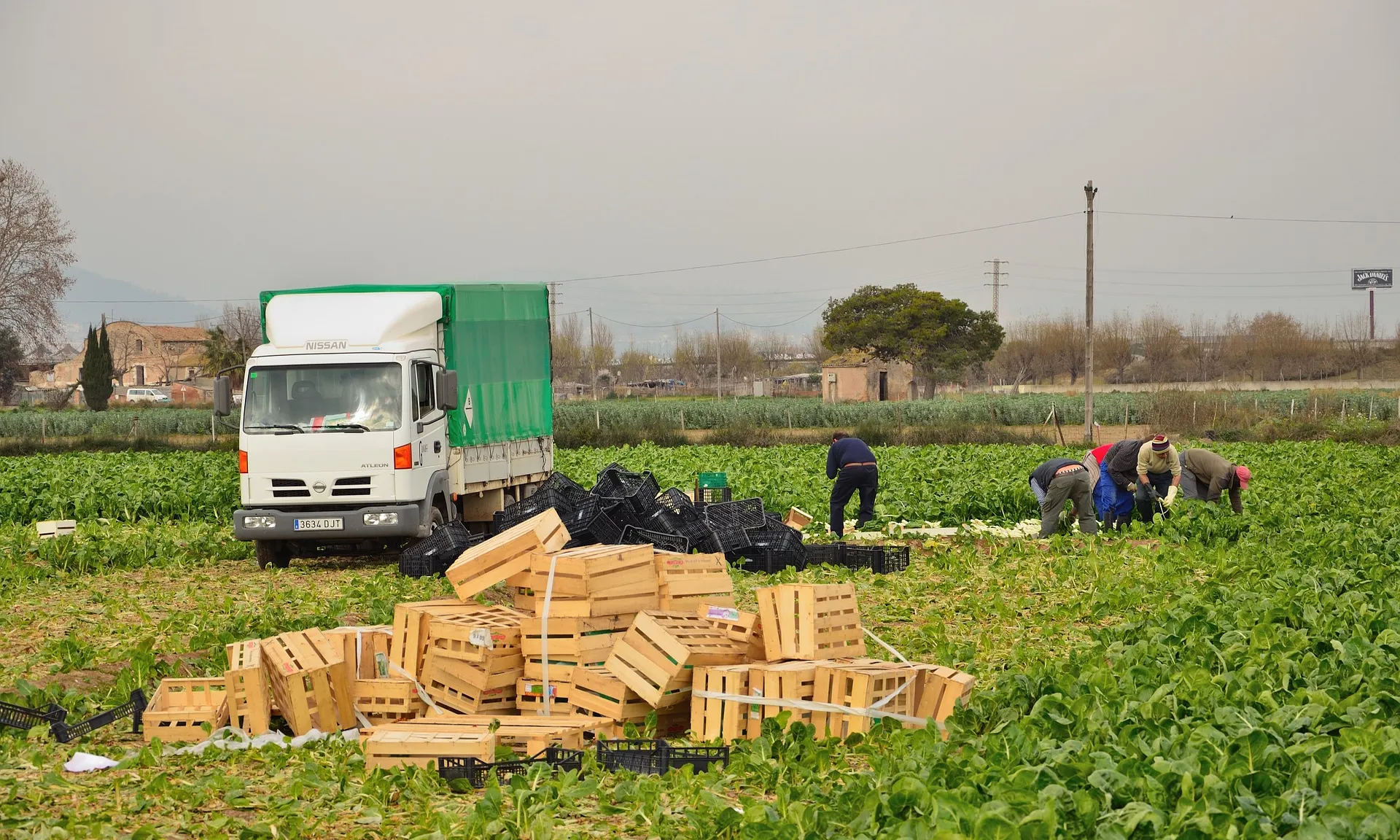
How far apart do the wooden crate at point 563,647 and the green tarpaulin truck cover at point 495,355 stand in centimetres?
766

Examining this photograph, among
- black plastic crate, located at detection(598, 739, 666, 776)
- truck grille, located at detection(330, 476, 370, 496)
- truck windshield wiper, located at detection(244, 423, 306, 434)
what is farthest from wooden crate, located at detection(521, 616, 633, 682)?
truck windshield wiper, located at detection(244, 423, 306, 434)

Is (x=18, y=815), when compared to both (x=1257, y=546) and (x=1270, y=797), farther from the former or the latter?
(x=1257, y=546)

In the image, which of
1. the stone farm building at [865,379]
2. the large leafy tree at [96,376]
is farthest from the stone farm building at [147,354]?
the stone farm building at [865,379]

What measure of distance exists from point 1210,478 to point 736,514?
6.64 m

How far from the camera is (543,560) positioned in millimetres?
8172

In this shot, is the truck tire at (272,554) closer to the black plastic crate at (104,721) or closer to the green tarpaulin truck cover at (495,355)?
the green tarpaulin truck cover at (495,355)

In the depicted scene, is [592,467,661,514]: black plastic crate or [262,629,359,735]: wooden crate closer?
[262,629,359,735]: wooden crate

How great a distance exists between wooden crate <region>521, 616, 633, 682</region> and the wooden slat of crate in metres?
0.04

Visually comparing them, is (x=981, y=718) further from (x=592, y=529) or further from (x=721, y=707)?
(x=592, y=529)

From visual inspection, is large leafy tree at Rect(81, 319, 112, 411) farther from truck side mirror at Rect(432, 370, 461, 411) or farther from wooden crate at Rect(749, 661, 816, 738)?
wooden crate at Rect(749, 661, 816, 738)

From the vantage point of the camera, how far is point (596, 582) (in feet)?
26.5

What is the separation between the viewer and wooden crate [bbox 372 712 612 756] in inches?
271

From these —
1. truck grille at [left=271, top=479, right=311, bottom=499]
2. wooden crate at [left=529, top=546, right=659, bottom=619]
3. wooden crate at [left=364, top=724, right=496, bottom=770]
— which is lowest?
wooden crate at [left=364, top=724, right=496, bottom=770]

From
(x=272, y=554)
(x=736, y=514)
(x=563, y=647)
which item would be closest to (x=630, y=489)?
(x=736, y=514)
